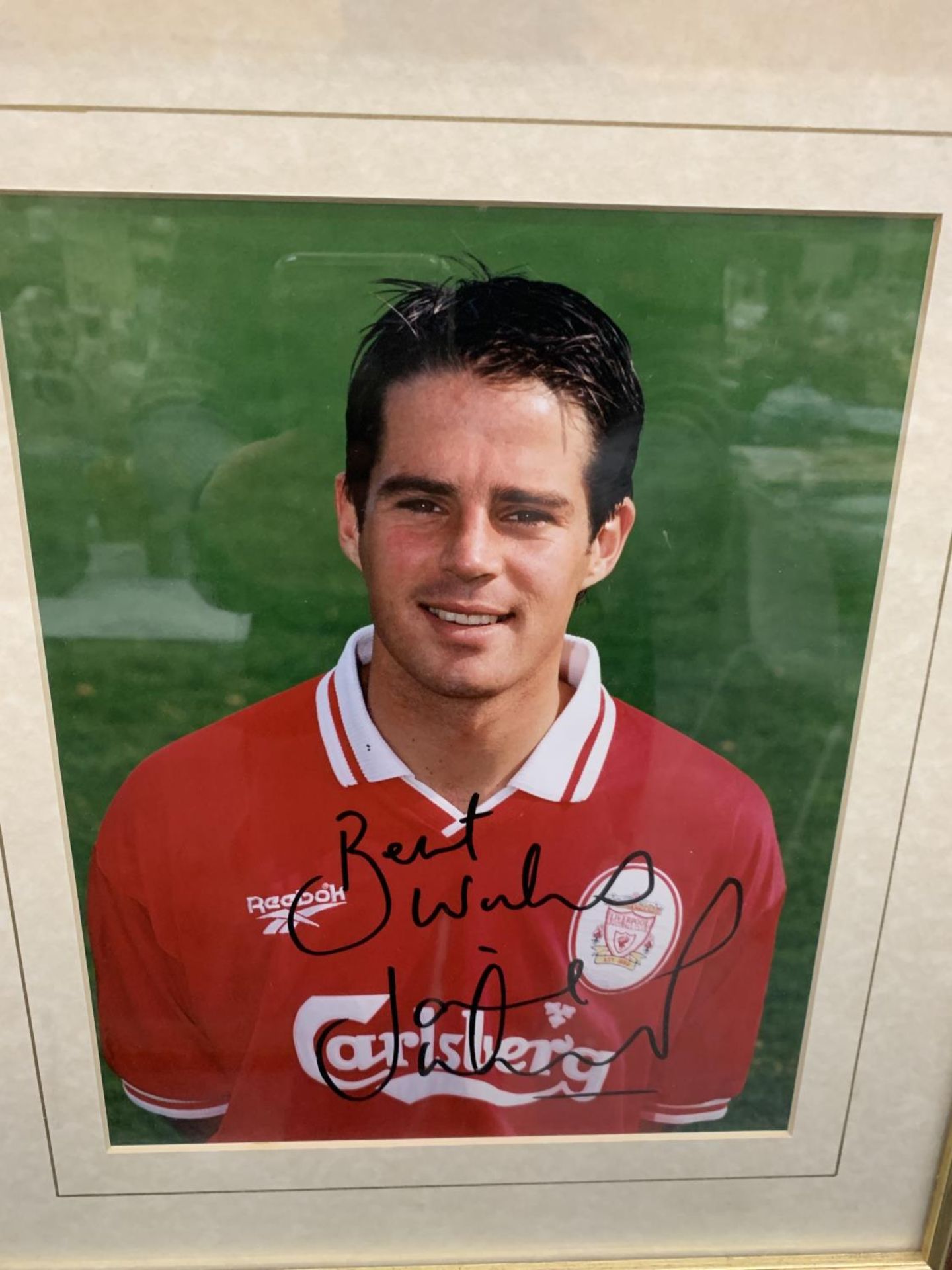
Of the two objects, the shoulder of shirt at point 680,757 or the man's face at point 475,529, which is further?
the shoulder of shirt at point 680,757

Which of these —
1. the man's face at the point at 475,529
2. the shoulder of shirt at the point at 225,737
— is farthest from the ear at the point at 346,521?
the shoulder of shirt at the point at 225,737

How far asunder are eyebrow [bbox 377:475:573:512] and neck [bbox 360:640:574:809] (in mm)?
191

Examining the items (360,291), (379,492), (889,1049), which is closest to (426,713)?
(379,492)

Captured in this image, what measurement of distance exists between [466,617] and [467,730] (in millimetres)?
136

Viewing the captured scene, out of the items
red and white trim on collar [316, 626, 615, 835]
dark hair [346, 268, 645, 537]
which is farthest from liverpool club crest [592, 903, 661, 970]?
dark hair [346, 268, 645, 537]

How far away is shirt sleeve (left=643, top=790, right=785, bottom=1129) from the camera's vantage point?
102 centimetres

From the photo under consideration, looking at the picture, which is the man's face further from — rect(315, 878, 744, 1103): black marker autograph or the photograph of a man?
rect(315, 878, 744, 1103): black marker autograph

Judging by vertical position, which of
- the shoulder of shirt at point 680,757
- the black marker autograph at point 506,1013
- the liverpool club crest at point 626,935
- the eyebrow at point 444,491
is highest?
the eyebrow at point 444,491

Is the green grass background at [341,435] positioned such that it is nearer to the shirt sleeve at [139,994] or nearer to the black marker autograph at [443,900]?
the shirt sleeve at [139,994]

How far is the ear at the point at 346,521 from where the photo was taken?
88 cm

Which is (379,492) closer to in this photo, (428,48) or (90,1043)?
(428,48)

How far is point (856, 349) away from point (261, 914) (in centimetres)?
85

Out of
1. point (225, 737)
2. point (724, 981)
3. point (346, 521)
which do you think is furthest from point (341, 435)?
point (724, 981)
